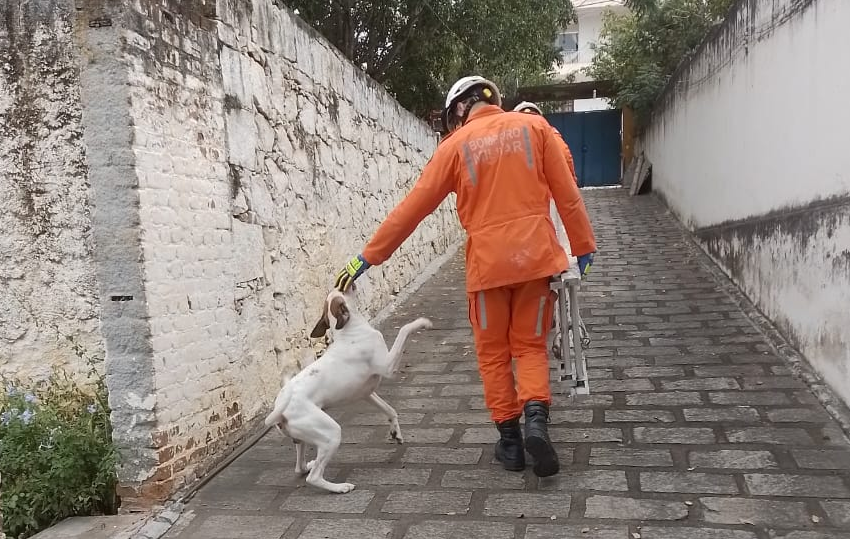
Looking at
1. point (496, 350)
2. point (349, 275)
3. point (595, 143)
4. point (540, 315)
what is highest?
point (595, 143)

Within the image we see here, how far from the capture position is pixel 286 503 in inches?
125

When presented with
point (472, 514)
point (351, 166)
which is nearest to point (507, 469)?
point (472, 514)

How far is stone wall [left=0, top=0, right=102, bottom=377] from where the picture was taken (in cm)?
339

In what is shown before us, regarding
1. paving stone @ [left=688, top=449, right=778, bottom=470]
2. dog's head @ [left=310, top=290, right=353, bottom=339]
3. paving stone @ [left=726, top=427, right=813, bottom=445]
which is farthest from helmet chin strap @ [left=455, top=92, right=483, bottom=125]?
paving stone @ [left=726, top=427, right=813, bottom=445]

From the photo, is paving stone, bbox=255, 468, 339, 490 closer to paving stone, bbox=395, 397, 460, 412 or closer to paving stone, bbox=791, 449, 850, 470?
paving stone, bbox=395, 397, 460, 412

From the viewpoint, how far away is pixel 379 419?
13.8 ft

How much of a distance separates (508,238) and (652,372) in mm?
2133

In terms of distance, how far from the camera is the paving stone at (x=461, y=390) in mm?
4566

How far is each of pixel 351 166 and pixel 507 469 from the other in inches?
147

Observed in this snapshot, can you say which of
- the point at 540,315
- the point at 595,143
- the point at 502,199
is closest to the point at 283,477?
the point at 540,315

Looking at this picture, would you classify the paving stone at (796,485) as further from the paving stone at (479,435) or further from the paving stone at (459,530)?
the paving stone at (479,435)

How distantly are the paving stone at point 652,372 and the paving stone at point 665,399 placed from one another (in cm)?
36

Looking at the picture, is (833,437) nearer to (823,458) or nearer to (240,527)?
(823,458)

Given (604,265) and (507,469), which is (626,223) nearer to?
(604,265)
